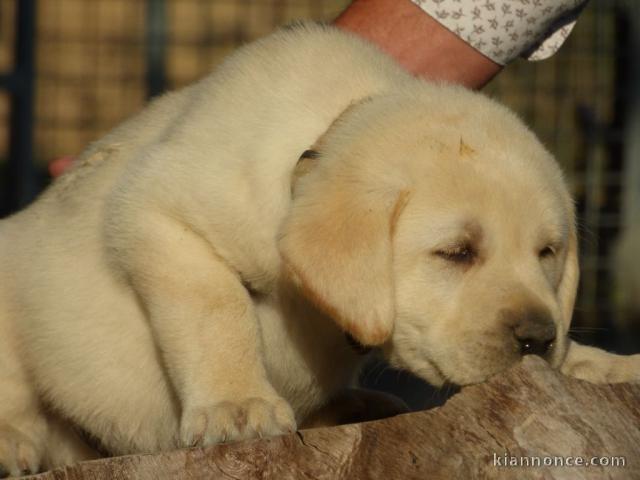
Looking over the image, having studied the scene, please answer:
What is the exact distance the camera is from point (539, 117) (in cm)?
891

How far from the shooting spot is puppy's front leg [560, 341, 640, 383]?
11.1 feet

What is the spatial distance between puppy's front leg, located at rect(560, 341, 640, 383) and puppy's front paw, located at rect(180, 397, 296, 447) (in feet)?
2.80

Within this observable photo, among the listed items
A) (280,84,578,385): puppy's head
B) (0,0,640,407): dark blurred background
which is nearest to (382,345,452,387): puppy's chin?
(280,84,578,385): puppy's head

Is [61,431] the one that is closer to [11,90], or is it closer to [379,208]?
[379,208]

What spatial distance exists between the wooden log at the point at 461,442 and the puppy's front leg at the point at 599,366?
2.50 feet

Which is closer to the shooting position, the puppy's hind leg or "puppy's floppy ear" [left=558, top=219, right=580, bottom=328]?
"puppy's floppy ear" [left=558, top=219, right=580, bottom=328]

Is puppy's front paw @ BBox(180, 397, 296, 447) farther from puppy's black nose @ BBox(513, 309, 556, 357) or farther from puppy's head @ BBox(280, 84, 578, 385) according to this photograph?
puppy's black nose @ BBox(513, 309, 556, 357)

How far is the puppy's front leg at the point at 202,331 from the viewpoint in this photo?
2943mm

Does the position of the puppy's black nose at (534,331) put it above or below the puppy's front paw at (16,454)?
above

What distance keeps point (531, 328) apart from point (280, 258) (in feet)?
2.18

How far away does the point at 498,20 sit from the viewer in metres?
4.04

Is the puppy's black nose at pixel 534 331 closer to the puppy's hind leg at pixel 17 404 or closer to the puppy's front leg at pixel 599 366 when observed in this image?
the puppy's front leg at pixel 599 366

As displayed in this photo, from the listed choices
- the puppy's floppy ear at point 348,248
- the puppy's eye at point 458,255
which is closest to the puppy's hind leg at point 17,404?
the puppy's floppy ear at point 348,248

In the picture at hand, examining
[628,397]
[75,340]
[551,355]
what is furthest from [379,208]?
[75,340]
